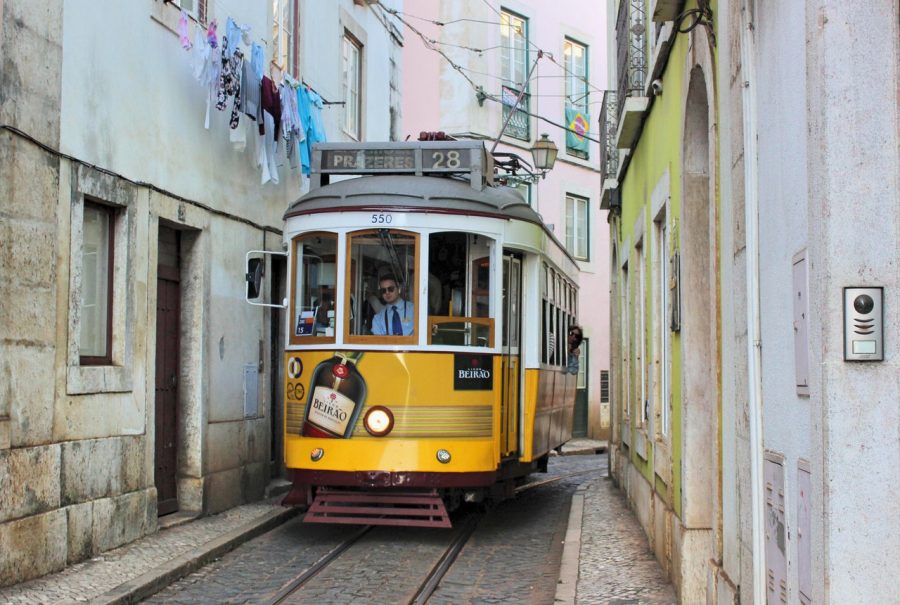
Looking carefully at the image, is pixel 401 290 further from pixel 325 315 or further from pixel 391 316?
pixel 325 315

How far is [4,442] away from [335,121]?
9063 mm

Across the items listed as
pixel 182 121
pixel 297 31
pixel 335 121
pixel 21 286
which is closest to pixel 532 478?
pixel 335 121

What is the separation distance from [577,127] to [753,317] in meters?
23.3

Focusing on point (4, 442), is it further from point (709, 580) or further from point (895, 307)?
point (895, 307)

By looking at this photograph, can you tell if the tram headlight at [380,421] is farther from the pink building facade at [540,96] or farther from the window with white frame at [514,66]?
the window with white frame at [514,66]

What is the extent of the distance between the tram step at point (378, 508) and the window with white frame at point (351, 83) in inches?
311

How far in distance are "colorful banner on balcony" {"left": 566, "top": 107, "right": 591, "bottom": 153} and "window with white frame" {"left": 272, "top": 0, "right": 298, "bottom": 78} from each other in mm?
14148

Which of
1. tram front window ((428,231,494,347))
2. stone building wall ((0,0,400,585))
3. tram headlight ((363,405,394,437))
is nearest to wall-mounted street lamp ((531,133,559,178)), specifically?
stone building wall ((0,0,400,585))

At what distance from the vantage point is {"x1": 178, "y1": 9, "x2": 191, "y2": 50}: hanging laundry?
10.4 meters

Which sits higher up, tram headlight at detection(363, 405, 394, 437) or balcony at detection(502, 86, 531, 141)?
balcony at detection(502, 86, 531, 141)

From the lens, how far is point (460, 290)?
10.1 meters

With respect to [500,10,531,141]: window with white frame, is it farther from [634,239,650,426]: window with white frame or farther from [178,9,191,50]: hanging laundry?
[178,9,191,50]: hanging laundry

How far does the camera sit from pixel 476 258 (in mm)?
10172

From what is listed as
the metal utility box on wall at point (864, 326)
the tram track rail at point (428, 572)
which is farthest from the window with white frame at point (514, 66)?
the metal utility box on wall at point (864, 326)
